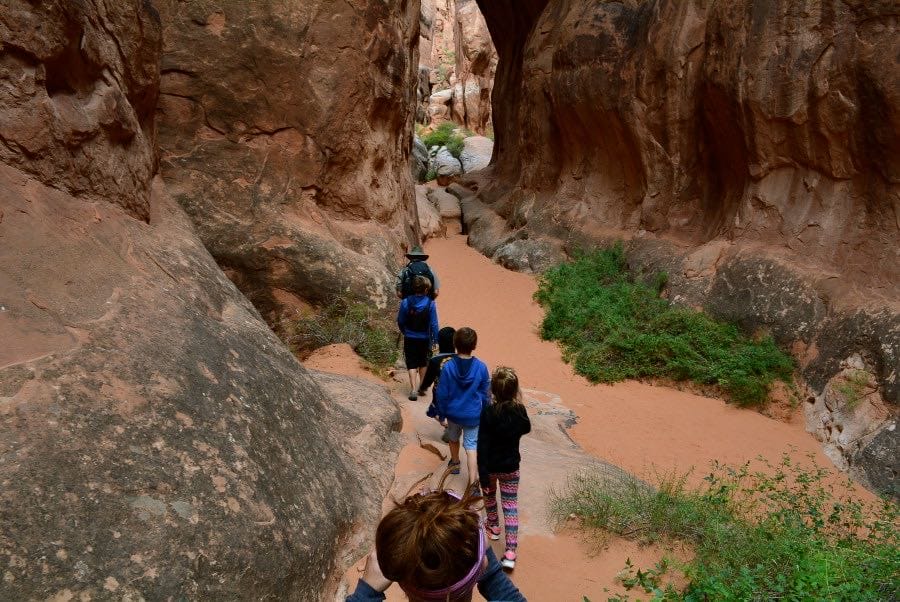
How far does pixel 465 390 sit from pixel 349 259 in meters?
3.96

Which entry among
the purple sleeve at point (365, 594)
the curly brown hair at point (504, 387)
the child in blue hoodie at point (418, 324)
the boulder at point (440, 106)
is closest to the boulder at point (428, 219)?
the child in blue hoodie at point (418, 324)

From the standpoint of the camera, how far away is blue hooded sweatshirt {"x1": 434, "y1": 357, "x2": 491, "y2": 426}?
4.26 metres

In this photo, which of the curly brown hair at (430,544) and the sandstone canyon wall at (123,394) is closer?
the curly brown hair at (430,544)

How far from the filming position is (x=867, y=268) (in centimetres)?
784

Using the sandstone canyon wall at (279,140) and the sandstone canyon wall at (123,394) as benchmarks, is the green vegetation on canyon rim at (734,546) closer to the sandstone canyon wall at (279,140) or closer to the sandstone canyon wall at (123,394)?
the sandstone canyon wall at (123,394)

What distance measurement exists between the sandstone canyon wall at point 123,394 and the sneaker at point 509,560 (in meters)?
0.84

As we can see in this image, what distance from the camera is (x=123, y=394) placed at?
2.52 meters

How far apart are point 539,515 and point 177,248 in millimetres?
2887

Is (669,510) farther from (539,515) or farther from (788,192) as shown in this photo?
(788,192)

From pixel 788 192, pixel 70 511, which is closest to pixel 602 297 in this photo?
pixel 788 192

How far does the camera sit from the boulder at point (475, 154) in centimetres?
2464

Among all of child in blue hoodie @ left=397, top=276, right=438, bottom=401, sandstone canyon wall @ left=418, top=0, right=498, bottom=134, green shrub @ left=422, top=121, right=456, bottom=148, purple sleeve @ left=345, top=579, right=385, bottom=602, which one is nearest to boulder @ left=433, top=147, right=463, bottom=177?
green shrub @ left=422, top=121, right=456, bottom=148

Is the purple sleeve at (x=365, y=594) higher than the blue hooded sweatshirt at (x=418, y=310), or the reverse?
the purple sleeve at (x=365, y=594)

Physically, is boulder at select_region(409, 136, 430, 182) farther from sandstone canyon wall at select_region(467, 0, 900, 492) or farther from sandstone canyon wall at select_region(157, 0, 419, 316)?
sandstone canyon wall at select_region(157, 0, 419, 316)
